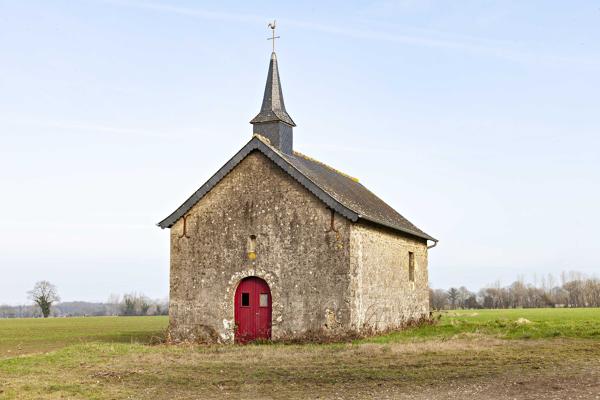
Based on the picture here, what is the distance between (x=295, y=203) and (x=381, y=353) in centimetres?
684

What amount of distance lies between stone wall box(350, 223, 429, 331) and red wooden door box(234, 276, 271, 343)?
2998 millimetres

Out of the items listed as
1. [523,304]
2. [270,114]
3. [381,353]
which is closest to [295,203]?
[270,114]

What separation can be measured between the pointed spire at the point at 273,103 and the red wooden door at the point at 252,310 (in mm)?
5987

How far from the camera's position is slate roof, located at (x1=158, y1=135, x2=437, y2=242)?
888 inches

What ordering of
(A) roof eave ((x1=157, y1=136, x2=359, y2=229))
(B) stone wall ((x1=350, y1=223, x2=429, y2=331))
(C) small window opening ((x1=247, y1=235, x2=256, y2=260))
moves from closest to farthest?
(A) roof eave ((x1=157, y1=136, x2=359, y2=229)), (B) stone wall ((x1=350, y1=223, x2=429, y2=331)), (C) small window opening ((x1=247, y1=235, x2=256, y2=260))

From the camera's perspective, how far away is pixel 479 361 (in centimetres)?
1606

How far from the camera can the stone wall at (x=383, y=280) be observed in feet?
74.4

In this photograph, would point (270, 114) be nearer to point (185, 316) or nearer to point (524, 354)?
point (185, 316)

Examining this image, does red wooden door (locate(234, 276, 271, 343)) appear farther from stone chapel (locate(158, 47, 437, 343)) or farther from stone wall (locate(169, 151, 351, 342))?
stone wall (locate(169, 151, 351, 342))

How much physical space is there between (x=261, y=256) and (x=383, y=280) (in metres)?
4.77

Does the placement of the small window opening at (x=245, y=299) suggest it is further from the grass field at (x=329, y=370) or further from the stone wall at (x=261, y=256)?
the grass field at (x=329, y=370)

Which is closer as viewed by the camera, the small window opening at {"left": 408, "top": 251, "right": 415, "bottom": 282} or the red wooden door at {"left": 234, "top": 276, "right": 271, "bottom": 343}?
the red wooden door at {"left": 234, "top": 276, "right": 271, "bottom": 343}

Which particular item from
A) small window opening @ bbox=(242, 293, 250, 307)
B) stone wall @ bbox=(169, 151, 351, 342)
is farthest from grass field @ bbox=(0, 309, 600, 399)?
small window opening @ bbox=(242, 293, 250, 307)

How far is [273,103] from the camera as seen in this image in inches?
1036
